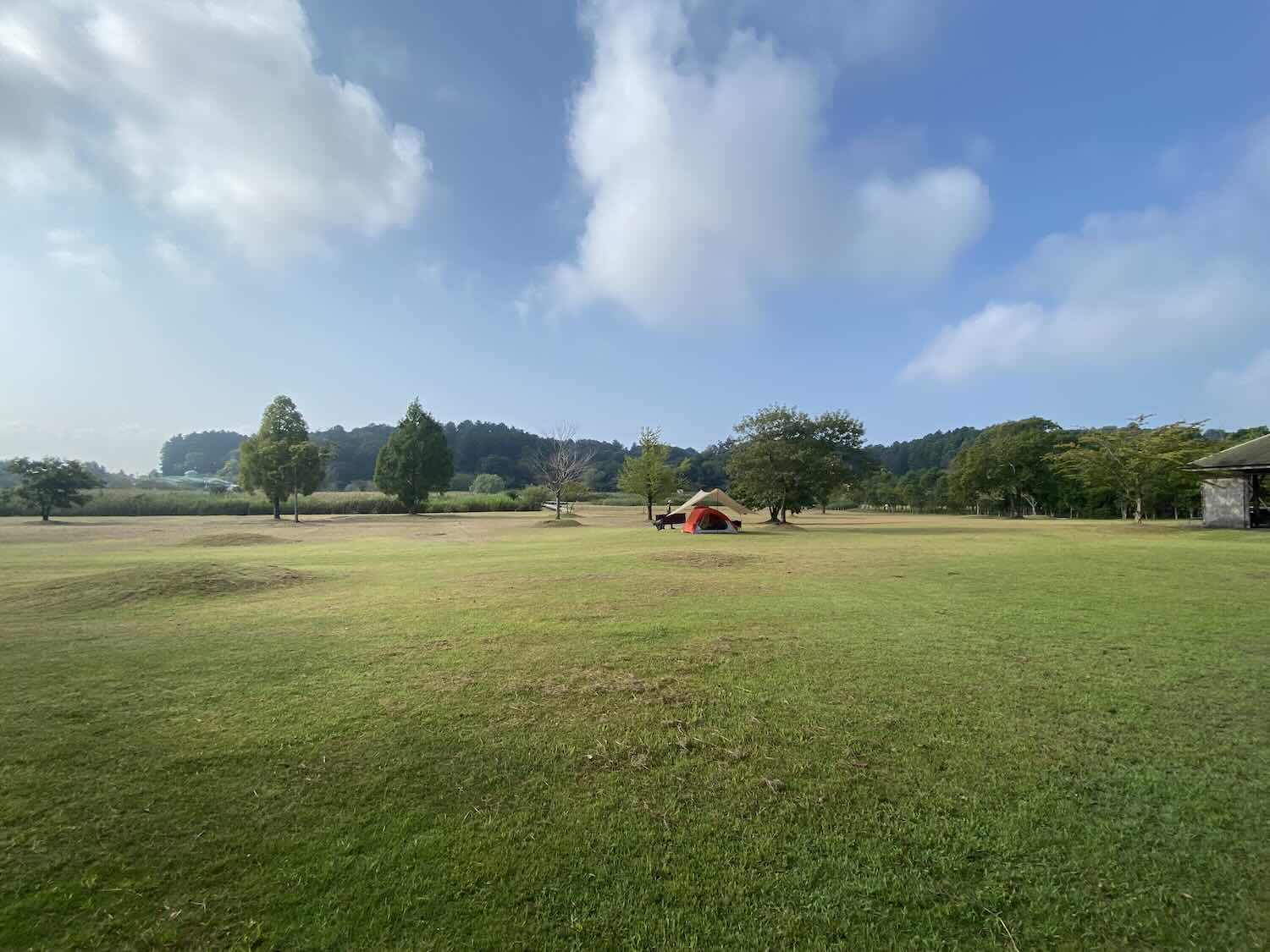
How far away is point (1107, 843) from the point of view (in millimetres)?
3230

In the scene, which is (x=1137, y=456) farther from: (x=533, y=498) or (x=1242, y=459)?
(x=533, y=498)

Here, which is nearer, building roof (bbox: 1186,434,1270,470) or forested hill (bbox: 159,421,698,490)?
building roof (bbox: 1186,434,1270,470)

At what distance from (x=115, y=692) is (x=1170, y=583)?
1729 centimetres

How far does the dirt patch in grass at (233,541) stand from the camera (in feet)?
80.4

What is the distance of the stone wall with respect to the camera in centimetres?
2847

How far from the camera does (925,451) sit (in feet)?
433

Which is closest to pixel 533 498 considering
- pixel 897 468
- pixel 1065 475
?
pixel 1065 475

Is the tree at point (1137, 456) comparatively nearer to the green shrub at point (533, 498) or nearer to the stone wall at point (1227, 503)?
the stone wall at point (1227, 503)

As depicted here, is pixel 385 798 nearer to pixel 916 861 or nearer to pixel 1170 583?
pixel 916 861

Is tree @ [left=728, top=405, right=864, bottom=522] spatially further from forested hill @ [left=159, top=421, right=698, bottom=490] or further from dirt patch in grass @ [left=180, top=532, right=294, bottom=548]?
forested hill @ [left=159, top=421, right=698, bottom=490]

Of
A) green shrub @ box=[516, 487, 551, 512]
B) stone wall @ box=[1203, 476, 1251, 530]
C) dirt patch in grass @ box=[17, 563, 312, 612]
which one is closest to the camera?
dirt patch in grass @ box=[17, 563, 312, 612]

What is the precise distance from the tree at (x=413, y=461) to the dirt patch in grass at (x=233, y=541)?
28251 millimetres

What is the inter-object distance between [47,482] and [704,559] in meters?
48.2

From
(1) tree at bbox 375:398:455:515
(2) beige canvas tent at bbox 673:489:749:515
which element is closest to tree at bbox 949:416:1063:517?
(2) beige canvas tent at bbox 673:489:749:515
